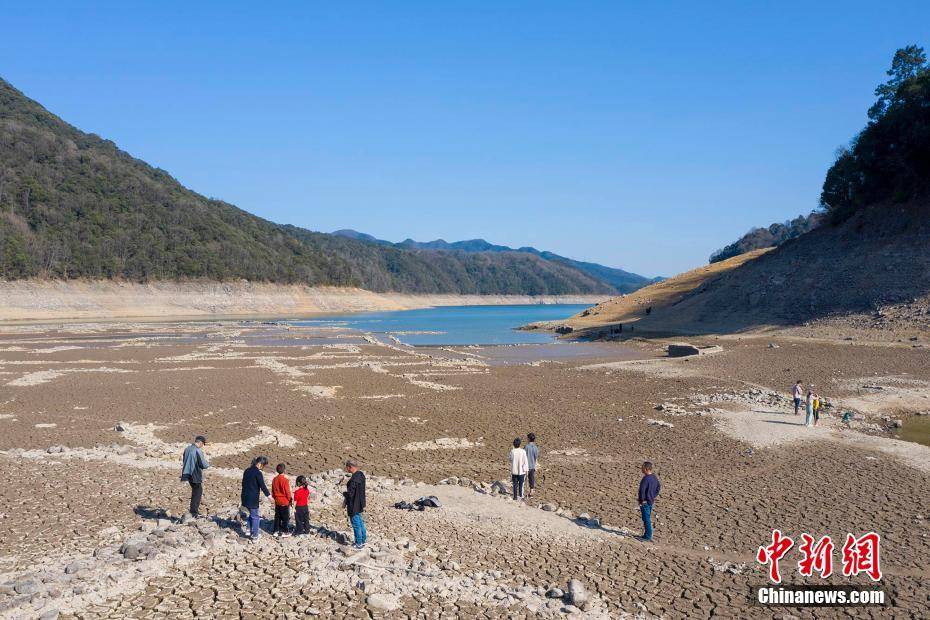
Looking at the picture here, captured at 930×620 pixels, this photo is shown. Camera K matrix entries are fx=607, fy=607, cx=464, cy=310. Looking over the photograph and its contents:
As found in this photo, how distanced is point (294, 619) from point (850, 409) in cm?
2052

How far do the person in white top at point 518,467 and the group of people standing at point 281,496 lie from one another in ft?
10.8

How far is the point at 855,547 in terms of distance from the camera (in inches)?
385

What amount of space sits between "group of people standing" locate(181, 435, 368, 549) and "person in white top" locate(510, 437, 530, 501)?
328cm

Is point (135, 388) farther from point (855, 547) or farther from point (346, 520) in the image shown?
point (855, 547)

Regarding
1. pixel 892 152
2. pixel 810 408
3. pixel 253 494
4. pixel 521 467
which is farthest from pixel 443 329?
pixel 253 494

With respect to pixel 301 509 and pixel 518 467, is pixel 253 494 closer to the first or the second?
pixel 301 509

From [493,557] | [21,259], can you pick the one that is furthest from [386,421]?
[21,259]

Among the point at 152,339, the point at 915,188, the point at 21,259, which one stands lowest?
the point at 152,339

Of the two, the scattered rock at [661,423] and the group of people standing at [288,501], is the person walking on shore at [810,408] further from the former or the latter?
the group of people standing at [288,501]

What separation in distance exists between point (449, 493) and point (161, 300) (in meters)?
101

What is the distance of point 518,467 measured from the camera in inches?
466

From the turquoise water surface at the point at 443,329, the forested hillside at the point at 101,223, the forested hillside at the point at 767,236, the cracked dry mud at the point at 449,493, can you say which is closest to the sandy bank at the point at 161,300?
the forested hillside at the point at 101,223

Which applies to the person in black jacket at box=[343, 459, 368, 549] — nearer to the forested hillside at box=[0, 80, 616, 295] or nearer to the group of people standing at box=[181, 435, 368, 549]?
the group of people standing at box=[181, 435, 368, 549]

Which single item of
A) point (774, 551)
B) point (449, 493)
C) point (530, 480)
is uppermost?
point (530, 480)
